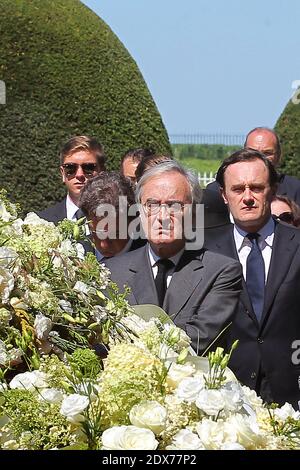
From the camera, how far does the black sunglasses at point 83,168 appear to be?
24.7 ft

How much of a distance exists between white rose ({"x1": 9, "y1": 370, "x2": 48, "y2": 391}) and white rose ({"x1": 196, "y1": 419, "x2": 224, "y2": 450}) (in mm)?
405

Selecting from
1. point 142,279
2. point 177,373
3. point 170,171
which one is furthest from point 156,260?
point 177,373

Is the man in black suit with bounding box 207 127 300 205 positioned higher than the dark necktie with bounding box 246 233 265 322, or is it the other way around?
the man in black suit with bounding box 207 127 300 205

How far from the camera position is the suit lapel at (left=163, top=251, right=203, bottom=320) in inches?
179

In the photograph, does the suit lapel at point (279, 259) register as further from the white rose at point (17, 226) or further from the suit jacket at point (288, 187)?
the suit jacket at point (288, 187)

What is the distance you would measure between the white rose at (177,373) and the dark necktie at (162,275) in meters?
2.03

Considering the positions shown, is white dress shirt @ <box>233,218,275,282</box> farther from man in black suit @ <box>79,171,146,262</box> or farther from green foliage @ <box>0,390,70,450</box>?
green foliage @ <box>0,390,70,450</box>

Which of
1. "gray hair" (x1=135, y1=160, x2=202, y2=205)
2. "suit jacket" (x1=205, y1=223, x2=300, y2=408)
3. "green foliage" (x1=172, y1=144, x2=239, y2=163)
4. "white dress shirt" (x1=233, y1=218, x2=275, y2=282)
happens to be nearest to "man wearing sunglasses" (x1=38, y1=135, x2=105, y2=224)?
"white dress shirt" (x1=233, y1=218, x2=275, y2=282)

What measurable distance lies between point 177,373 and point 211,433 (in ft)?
0.84

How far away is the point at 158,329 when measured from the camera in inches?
117

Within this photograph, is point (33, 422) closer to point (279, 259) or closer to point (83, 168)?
point (279, 259)

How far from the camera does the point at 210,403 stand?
2.47 meters

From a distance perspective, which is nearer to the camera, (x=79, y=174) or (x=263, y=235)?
(x=263, y=235)
